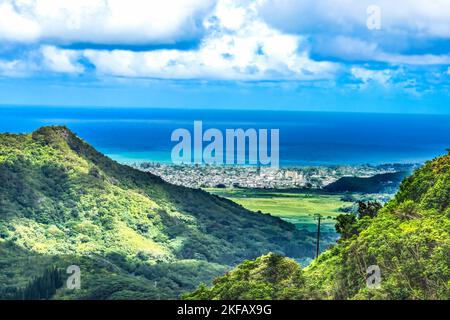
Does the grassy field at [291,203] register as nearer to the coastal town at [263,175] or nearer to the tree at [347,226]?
the coastal town at [263,175]

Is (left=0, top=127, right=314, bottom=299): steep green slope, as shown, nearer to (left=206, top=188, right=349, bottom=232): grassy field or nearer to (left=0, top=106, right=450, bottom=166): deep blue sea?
(left=206, top=188, right=349, bottom=232): grassy field

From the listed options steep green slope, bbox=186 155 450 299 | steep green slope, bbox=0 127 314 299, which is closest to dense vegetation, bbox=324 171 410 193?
steep green slope, bbox=0 127 314 299

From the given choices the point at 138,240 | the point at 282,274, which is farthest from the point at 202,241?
the point at 282,274

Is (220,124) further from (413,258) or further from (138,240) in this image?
(413,258)

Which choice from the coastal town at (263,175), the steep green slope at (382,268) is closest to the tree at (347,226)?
the steep green slope at (382,268)

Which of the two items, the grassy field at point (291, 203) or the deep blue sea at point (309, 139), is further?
the deep blue sea at point (309, 139)
